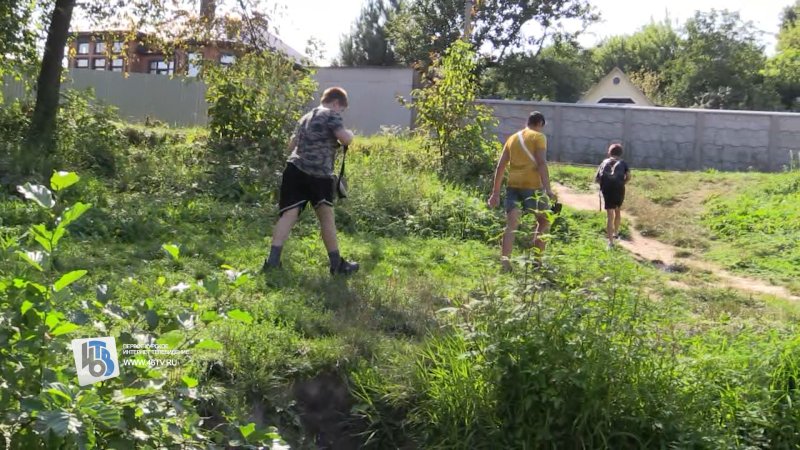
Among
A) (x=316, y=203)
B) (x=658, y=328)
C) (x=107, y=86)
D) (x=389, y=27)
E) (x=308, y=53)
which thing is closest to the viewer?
(x=658, y=328)

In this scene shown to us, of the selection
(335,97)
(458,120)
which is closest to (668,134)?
(458,120)

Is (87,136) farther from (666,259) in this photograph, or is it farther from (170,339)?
(170,339)

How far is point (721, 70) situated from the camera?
1767 inches

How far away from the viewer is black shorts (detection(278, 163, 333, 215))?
630 centimetres

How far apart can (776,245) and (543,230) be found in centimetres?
489

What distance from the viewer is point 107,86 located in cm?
2002

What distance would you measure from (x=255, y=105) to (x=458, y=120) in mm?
3119

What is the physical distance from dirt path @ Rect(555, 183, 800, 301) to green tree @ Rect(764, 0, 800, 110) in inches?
942

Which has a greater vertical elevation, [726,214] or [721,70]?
[721,70]

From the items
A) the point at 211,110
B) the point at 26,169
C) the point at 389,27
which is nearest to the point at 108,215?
the point at 26,169

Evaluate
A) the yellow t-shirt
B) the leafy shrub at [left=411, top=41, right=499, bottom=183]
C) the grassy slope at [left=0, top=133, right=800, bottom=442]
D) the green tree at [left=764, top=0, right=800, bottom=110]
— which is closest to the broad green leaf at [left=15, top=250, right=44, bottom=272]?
the grassy slope at [left=0, top=133, right=800, bottom=442]

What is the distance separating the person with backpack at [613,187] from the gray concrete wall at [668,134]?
27.0ft

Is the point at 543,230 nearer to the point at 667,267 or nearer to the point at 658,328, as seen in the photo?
the point at 658,328

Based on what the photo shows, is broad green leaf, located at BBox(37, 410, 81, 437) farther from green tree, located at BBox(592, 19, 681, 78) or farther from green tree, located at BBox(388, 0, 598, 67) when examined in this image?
green tree, located at BBox(592, 19, 681, 78)
